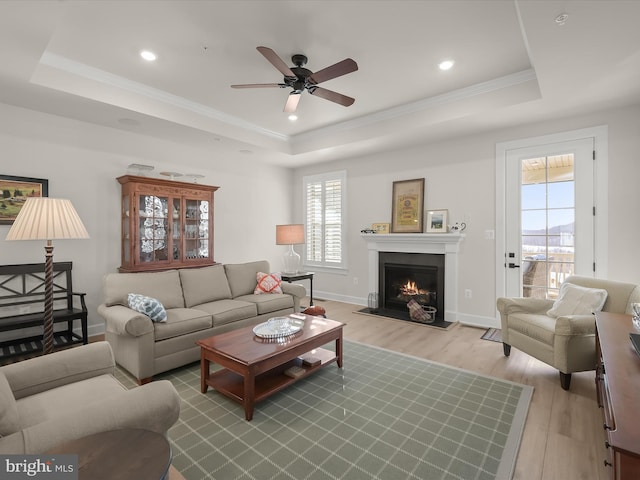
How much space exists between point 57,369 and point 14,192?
2751 mm

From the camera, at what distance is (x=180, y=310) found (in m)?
3.43

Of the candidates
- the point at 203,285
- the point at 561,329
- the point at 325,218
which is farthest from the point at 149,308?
the point at 325,218

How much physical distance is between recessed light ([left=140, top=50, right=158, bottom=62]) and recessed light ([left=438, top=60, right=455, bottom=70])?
271 cm

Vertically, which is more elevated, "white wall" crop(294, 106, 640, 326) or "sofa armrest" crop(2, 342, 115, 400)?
"white wall" crop(294, 106, 640, 326)

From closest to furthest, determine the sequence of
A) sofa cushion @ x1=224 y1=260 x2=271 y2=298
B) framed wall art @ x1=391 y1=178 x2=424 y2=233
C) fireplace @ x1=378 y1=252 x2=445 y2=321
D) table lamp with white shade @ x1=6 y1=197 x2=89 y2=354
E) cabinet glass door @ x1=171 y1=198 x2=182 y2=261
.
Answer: table lamp with white shade @ x1=6 y1=197 x2=89 y2=354 < sofa cushion @ x1=224 y1=260 x2=271 y2=298 < cabinet glass door @ x1=171 y1=198 x2=182 y2=261 < fireplace @ x1=378 y1=252 x2=445 y2=321 < framed wall art @ x1=391 y1=178 x2=424 y2=233

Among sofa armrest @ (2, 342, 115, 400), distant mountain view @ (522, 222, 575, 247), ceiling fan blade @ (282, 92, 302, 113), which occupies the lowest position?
sofa armrest @ (2, 342, 115, 400)

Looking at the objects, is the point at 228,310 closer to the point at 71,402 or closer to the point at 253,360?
the point at 253,360

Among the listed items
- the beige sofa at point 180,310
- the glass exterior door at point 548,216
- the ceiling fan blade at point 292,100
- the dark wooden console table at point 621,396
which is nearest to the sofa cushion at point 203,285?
the beige sofa at point 180,310

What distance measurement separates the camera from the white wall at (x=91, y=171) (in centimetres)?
355

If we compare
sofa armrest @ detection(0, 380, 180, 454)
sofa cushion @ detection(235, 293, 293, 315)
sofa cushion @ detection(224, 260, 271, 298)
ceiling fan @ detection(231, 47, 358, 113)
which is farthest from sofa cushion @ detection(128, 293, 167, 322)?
ceiling fan @ detection(231, 47, 358, 113)

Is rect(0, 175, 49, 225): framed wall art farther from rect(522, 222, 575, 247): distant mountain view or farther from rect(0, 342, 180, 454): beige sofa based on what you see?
rect(522, 222, 575, 247): distant mountain view

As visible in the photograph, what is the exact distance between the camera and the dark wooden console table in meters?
0.96

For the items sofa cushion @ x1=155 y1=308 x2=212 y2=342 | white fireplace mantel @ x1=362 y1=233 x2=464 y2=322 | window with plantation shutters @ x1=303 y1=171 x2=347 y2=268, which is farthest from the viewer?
→ window with plantation shutters @ x1=303 y1=171 x2=347 y2=268

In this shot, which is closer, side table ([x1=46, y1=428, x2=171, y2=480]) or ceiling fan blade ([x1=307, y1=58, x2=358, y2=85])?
side table ([x1=46, y1=428, x2=171, y2=480])
